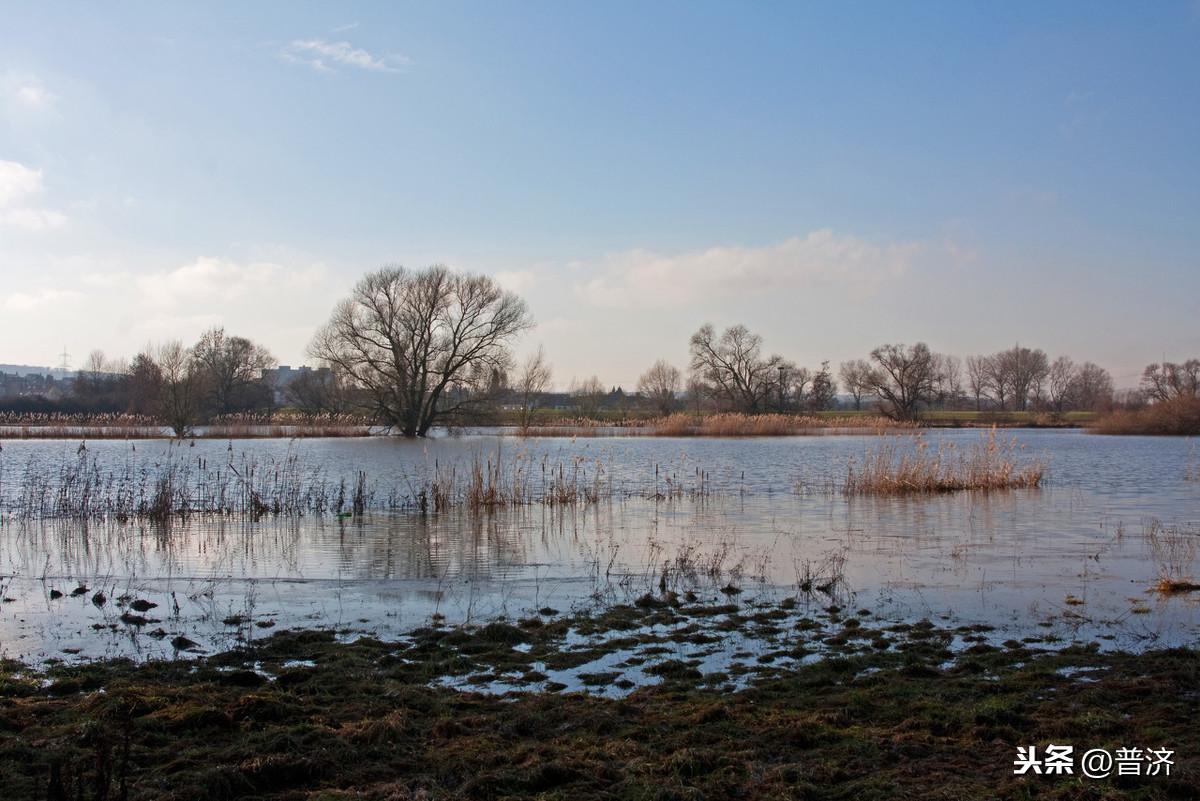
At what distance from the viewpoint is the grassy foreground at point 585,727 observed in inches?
171

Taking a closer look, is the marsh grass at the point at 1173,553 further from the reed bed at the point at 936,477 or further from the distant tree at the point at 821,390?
the distant tree at the point at 821,390

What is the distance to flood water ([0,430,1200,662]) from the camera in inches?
337

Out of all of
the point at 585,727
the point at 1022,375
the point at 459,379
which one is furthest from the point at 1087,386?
the point at 585,727

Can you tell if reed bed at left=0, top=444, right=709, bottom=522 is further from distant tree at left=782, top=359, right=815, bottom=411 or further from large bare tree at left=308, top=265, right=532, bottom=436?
distant tree at left=782, top=359, right=815, bottom=411

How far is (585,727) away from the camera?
527 cm

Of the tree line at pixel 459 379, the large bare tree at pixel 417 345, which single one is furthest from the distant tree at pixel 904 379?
the large bare tree at pixel 417 345

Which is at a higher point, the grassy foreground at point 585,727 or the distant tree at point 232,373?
the distant tree at point 232,373

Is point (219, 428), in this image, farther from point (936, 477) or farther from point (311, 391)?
point (936, 477)

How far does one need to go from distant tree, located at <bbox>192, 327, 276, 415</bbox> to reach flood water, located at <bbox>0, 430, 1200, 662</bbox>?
146ft

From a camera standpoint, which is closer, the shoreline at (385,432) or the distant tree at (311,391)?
the shoreline at (385,432)

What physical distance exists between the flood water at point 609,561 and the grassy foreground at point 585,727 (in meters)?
1.29

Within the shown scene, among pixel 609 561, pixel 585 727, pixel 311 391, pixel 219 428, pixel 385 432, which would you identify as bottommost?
pixel 609 561

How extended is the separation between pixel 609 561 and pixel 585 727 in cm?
681

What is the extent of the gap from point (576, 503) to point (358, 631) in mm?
10601
